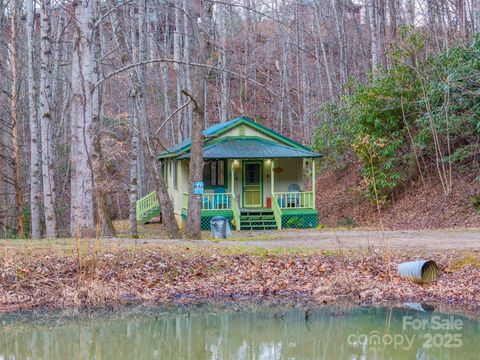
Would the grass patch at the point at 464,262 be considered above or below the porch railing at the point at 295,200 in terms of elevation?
below

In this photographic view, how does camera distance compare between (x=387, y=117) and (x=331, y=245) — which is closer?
(x=331, y=245)

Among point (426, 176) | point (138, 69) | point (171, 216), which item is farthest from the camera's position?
point (426, 176)

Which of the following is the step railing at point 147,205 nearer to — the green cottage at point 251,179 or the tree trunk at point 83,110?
the green cottage at point 251,179

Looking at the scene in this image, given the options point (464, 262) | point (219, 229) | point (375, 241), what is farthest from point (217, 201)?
point (464, 262)

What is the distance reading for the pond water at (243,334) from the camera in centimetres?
845

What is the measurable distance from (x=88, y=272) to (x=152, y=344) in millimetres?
2748

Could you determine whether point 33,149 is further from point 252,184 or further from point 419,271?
point 419,271

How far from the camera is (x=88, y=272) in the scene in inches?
443

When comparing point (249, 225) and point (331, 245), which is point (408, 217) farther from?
point (331, 245)

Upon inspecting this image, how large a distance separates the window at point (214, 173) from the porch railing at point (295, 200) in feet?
7.80

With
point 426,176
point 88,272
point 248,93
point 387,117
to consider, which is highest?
point 248,93

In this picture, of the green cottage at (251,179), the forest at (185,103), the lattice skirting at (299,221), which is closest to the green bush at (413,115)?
the forest at (185,103)

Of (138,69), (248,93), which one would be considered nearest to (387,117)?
(138,69)

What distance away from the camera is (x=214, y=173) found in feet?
81.6
